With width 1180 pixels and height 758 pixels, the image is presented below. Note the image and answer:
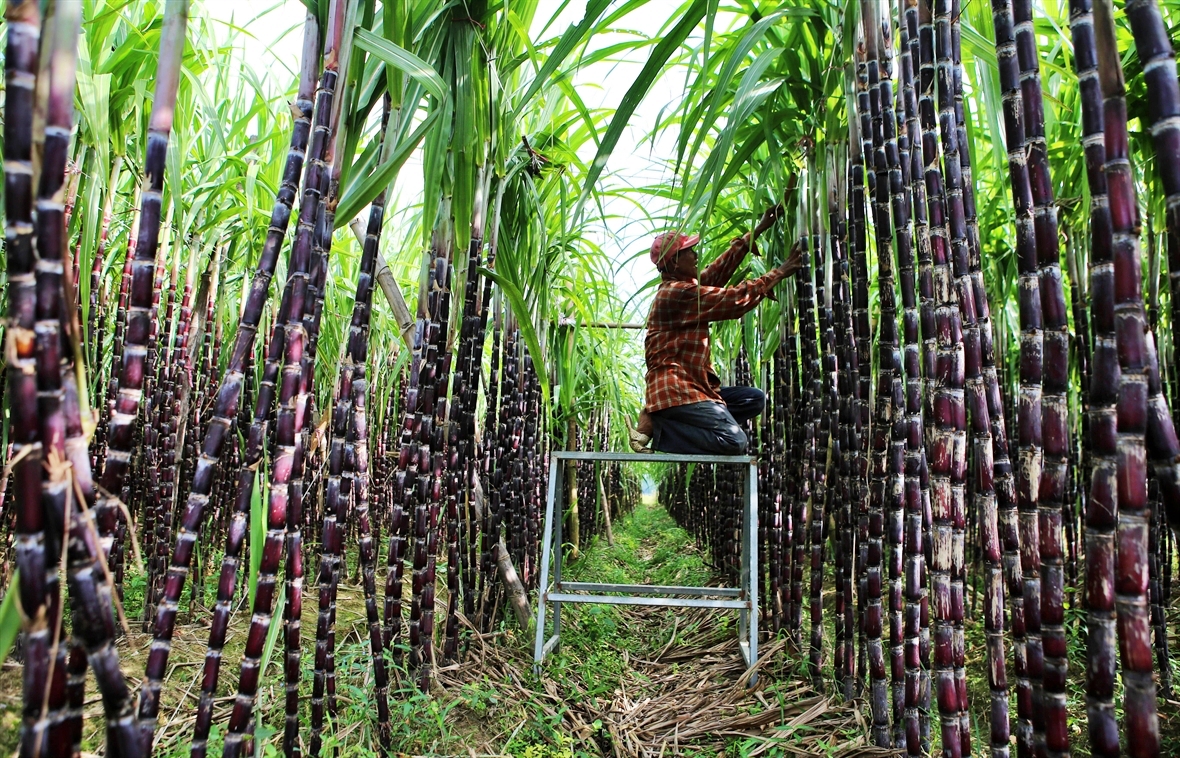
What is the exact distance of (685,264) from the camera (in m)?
3.13

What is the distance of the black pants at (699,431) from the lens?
297 cm

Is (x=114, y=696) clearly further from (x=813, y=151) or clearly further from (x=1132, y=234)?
(x=813, y=151)

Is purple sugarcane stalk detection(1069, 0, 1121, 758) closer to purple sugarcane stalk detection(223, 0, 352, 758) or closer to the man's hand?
purple sugarcane stalk detection(223, 0, 352, 758)

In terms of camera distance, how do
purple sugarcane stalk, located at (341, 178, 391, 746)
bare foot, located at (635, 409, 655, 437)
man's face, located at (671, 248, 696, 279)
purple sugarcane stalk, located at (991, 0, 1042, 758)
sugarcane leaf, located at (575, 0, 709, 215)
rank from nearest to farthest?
purple sugarcane stalk, located at (991, 0, 1042, 758), sugarcane leaf, located at (575, 0, 709, 215), purple sugarcane stalk, located at (341, 178, 391, 746), man's face, located at (671, 248, 696, 279), bare foot, located at (635, 409, 655, 437)

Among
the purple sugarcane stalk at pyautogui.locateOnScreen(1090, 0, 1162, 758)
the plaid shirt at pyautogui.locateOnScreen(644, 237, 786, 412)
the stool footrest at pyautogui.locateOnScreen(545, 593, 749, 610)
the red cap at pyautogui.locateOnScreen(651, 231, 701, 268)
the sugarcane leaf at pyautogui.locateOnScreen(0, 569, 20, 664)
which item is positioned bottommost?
the stool footrest at pyautogui.locateOnScreen(545, 593, 749, 610)

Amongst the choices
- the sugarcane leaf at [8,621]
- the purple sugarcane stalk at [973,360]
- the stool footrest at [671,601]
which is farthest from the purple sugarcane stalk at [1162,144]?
the stool footrest at [671,601]

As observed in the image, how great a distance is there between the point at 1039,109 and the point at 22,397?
47.2 inches

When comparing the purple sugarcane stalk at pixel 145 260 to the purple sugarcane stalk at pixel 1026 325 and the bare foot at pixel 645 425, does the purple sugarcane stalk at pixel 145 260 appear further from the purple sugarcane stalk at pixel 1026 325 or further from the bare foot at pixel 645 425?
the bare foot at pixel 645 425

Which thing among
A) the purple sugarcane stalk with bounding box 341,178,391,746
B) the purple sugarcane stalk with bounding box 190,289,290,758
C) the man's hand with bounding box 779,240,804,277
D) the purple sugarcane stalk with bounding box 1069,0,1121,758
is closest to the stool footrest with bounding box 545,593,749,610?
the purple sugarcane stalk with bounding box 341,178,391,746

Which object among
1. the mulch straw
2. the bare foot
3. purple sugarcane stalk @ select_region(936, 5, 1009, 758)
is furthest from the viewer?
the bare foot

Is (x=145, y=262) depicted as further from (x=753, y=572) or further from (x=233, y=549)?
(x=753, y=572)

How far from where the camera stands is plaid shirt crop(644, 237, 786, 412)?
3.04 meters

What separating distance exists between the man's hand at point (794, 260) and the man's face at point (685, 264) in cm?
56

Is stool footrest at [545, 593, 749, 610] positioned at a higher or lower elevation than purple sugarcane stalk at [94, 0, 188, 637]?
lower
